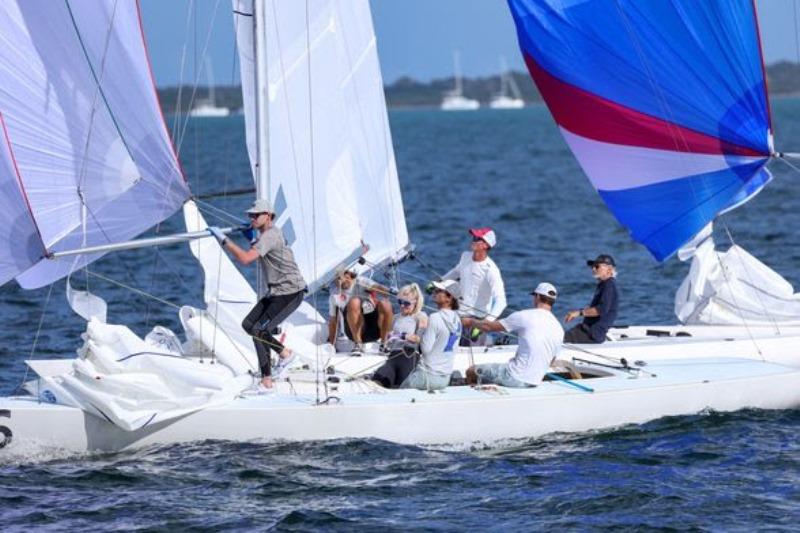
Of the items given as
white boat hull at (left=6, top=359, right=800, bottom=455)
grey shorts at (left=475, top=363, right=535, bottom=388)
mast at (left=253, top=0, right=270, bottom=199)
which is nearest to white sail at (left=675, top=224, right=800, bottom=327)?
white boat hull at (left=6, top=359, right=800, bottom=455)

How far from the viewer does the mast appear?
13.3 m

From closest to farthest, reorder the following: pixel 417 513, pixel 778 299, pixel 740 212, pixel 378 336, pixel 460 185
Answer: pixel 417 513
pixel 378 336
pixel 778 299
pixel 740 212
pixel 460 185

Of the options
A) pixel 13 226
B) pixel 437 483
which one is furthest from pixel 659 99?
pixel 13 226

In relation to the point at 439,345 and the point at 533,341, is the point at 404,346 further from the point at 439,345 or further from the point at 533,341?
the point at 533,341

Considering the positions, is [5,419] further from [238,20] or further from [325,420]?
[238,20]

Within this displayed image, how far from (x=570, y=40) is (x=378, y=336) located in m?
3.08

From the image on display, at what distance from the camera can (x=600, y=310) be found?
14.2 m

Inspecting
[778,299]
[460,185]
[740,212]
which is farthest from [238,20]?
[460,185]

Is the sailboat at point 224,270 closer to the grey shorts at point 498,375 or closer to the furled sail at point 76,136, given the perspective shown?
the furled sail at point 76,136

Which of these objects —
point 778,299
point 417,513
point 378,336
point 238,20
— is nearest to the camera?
point 417,513

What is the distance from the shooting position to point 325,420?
1184 centimetres

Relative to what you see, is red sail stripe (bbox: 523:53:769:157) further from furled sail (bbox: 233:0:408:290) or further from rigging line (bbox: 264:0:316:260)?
rigging line (bbox: 264:0:316:260)

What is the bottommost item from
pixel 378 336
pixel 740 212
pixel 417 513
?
pixel 417 513

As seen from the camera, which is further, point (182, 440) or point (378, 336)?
point (378, 336)
